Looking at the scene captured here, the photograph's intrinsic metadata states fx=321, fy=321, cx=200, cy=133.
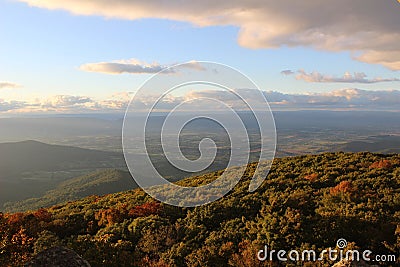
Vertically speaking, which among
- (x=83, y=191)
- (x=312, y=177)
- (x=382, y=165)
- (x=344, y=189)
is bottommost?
(x=83, y=191)

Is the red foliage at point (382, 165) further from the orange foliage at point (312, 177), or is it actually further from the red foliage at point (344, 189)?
the red foliage at point (344, 189)

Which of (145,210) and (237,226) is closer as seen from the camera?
(237,226)

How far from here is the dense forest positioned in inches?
576

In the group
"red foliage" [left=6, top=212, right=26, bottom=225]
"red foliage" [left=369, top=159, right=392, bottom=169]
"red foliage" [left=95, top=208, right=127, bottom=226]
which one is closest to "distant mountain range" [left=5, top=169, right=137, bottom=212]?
"red foliage" [left=6, top=212, right=26, bottom=225]

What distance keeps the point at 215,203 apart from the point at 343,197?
26.4ft

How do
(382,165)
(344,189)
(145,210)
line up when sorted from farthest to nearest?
(382,165)
(145,210)
(344,189)

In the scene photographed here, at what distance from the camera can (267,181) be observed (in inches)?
1013

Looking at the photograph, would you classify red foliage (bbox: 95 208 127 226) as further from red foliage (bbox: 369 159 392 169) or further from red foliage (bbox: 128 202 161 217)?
red foliage (bbox: 369 159 392 169)

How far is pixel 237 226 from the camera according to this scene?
58.5 feet

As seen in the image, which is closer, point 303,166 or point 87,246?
point 87,246

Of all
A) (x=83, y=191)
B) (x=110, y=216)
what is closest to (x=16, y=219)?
(x=110, y=216)

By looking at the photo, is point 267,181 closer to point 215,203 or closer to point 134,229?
point 215,203

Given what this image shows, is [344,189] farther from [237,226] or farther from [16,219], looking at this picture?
[16,219]

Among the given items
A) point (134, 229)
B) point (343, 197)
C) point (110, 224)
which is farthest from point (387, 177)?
point (110, 224)
